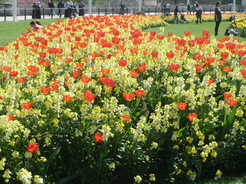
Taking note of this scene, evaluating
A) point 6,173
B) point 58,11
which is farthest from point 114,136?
point 58,11

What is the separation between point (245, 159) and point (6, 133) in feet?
8.33

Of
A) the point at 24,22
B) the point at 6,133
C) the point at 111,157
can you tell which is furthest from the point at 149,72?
the point at 24,22

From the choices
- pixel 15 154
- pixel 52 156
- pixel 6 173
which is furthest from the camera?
pixel 52 156

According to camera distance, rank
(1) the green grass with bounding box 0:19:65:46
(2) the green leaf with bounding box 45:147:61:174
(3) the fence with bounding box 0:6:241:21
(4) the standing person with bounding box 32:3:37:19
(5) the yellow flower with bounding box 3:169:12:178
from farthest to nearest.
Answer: (3) the fence with bounding box 0:6:241:21 → (4) the standing person with bounding box 32:3:37:19 → (1) the green grass with bounding box 0:19:65:46 → (2) the green leaf with bounding box 45:147:61:174 → (5) the yellow flower with bounding box 3:169:12:178

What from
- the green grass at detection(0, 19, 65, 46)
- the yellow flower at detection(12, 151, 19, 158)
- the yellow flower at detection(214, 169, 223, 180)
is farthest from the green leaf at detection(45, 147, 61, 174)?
the green grass at detection(0, 19, 65, 46)

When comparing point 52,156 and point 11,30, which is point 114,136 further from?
point 11,30

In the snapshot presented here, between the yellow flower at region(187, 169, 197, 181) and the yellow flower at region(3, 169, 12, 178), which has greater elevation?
the yellow flower at region(3, 169, 12, 178)

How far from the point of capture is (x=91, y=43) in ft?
26.0

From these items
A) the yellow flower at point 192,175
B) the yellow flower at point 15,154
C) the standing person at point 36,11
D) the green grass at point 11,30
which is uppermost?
the standing person at point 36,11

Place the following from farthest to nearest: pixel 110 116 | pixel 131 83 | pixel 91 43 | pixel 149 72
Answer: pixel 91 43
pixel 149 72
pixel 131 83
pixel 110 116

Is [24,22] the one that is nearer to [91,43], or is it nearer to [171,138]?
[91,43]

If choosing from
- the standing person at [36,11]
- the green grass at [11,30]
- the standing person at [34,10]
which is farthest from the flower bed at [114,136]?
the standing person at [34,10]

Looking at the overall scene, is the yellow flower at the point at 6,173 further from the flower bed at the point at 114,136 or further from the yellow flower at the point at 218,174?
the yellow flower at the point at 218,174

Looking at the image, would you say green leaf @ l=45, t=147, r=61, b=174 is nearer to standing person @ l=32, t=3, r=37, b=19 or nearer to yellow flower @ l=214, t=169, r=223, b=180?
yellow flower @ l=214, t=169, r=223, b=180
